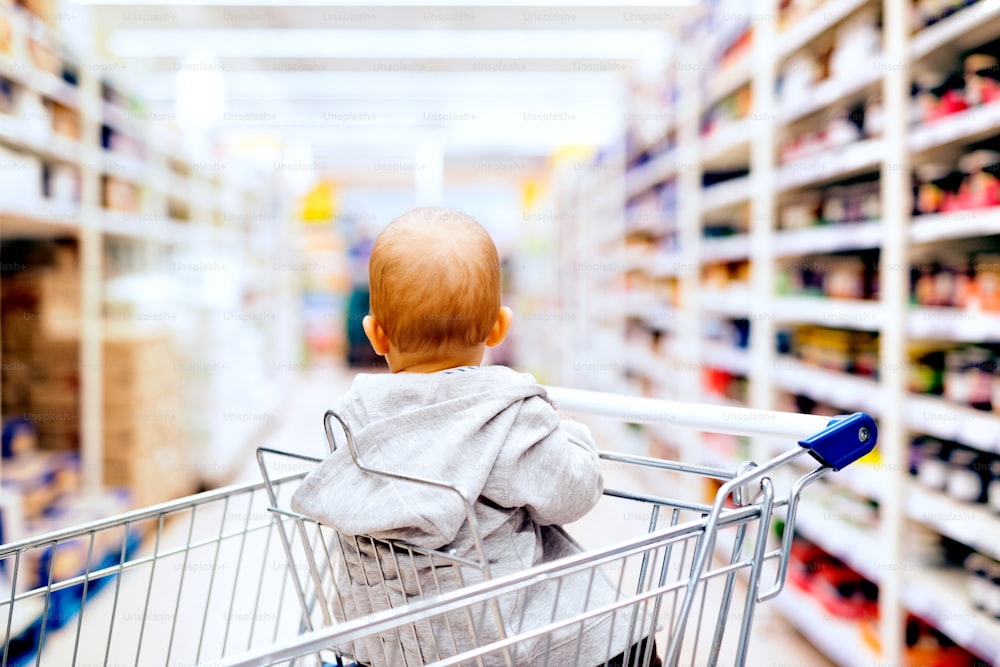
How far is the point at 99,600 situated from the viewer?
315cm

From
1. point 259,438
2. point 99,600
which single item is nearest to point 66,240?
point 99,600

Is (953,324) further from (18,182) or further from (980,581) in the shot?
(18,182)

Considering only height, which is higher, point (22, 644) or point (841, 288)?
point (841, 288)

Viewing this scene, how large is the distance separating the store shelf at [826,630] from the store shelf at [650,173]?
8.10 ft

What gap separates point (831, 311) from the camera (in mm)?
2727

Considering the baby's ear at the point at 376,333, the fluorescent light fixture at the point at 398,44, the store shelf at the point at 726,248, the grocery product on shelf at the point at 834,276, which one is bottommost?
the baby's ear at the point at 376,333

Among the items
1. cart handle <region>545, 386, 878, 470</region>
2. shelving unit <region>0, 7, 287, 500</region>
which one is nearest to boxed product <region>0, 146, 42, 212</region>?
Result: shelving unit <region>0, 7, 287, 500</region>

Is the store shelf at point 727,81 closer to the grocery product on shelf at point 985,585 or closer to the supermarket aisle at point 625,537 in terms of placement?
the supermarket aisle at point 625,537

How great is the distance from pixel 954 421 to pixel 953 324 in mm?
254

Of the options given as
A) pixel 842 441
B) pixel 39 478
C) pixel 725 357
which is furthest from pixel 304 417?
pixel 842 441

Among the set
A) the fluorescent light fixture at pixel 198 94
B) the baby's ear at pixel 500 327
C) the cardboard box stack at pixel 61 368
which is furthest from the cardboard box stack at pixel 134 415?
the baby's ear at pixel 500 327

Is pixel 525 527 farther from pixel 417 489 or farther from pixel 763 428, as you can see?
pixel 763 428

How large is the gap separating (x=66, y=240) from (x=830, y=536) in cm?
338

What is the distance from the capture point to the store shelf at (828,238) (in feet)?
8.16
